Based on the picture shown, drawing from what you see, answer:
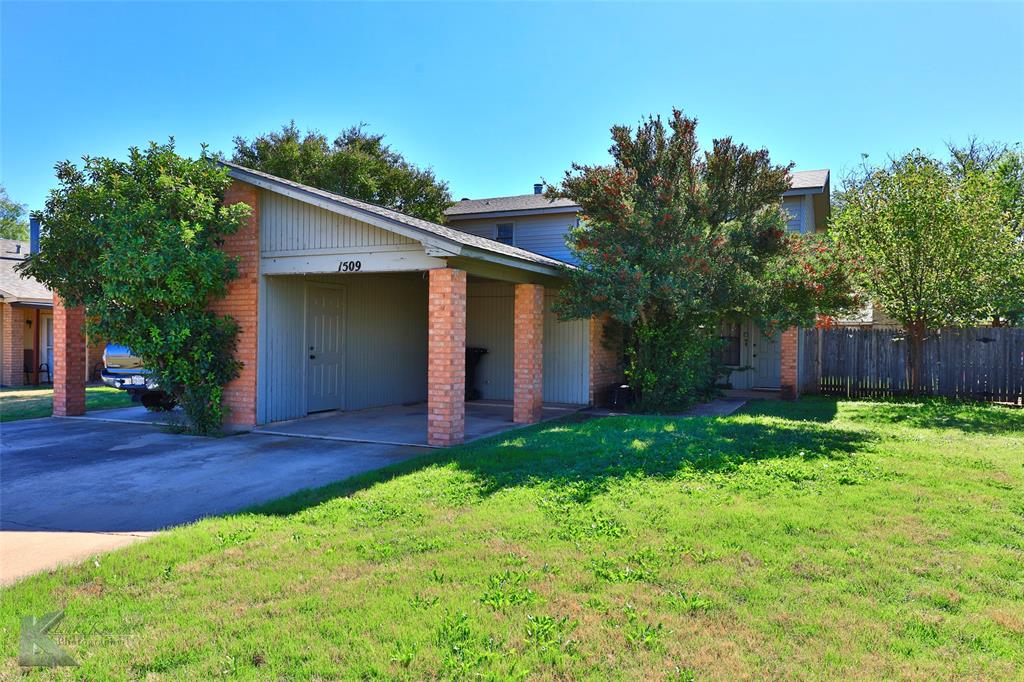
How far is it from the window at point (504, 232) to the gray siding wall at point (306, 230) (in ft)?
27.7

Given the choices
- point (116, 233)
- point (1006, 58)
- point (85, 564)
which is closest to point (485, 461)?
point (85, 564)

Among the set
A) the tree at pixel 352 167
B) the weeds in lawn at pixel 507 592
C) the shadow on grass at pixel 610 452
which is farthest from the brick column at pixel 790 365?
the tree at pixel 352 167

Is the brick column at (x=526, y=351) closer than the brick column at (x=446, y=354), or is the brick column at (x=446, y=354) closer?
the brick column at (x=446, y=354)

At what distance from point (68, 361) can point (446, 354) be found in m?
7.57

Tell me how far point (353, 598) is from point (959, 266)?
46.0ft

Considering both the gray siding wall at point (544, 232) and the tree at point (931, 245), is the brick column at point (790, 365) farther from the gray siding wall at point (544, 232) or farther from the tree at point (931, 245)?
the gray siding wall at point (544, 232)

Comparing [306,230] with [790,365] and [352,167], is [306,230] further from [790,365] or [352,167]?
[352,167]

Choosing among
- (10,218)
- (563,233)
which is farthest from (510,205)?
(10,218)

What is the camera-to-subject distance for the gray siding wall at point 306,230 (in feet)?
29.9

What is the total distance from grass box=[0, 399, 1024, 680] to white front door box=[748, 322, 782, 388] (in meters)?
10.8

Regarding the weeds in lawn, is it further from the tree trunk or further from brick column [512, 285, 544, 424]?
the tree trunk

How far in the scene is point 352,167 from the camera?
23.8m

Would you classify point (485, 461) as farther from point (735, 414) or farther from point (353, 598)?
point (735, 414)

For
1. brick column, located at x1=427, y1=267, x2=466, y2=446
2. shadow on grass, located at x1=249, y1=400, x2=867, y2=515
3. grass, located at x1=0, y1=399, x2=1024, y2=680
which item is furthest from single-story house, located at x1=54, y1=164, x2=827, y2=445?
grass, located at x1=0, y1=399, x2=1024, y2=680
